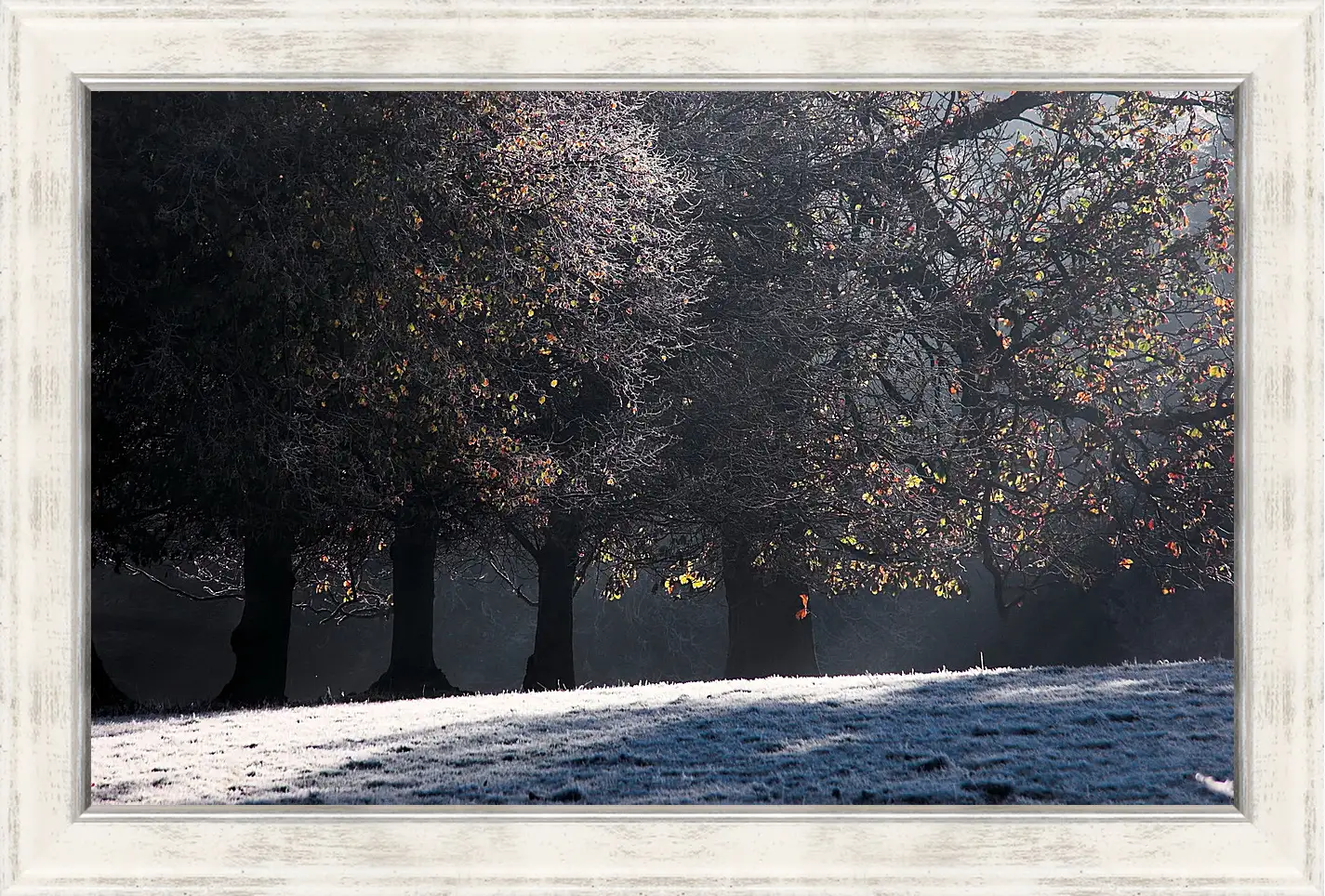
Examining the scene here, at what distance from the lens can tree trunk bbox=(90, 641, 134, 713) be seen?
903cm

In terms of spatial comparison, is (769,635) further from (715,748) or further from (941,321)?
(715,748)

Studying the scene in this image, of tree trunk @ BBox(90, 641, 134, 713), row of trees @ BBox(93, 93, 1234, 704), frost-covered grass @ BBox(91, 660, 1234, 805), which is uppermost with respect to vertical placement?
row of trees @ BBox(93, 93, 1234, 704)

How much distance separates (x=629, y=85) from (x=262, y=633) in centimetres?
800

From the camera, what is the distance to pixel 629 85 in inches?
216

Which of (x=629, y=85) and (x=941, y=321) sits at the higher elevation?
(x=629, y=85)

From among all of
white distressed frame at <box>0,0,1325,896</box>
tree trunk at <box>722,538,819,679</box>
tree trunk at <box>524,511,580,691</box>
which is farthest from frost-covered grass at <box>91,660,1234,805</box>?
tree trunk at <box>722,538,819,679</box>

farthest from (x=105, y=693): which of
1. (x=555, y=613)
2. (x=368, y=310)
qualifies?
(x=555, y=613)

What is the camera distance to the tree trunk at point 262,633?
11219mm

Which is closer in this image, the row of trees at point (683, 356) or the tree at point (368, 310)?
the tree at point (368, 310)

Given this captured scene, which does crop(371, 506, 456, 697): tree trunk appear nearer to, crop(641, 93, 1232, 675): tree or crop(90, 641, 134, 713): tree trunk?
crop(90, 641, 134, 713): tree trunk

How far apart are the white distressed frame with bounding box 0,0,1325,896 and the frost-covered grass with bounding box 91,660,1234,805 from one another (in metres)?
0.36

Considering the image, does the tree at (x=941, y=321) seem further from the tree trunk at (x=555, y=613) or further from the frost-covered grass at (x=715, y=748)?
the frost-covered grass at (x=715, y=748)

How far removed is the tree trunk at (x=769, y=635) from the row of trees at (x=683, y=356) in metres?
0.04

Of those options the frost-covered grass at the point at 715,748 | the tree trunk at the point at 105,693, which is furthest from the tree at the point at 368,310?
the frost-covered grass at the point at 715,748
